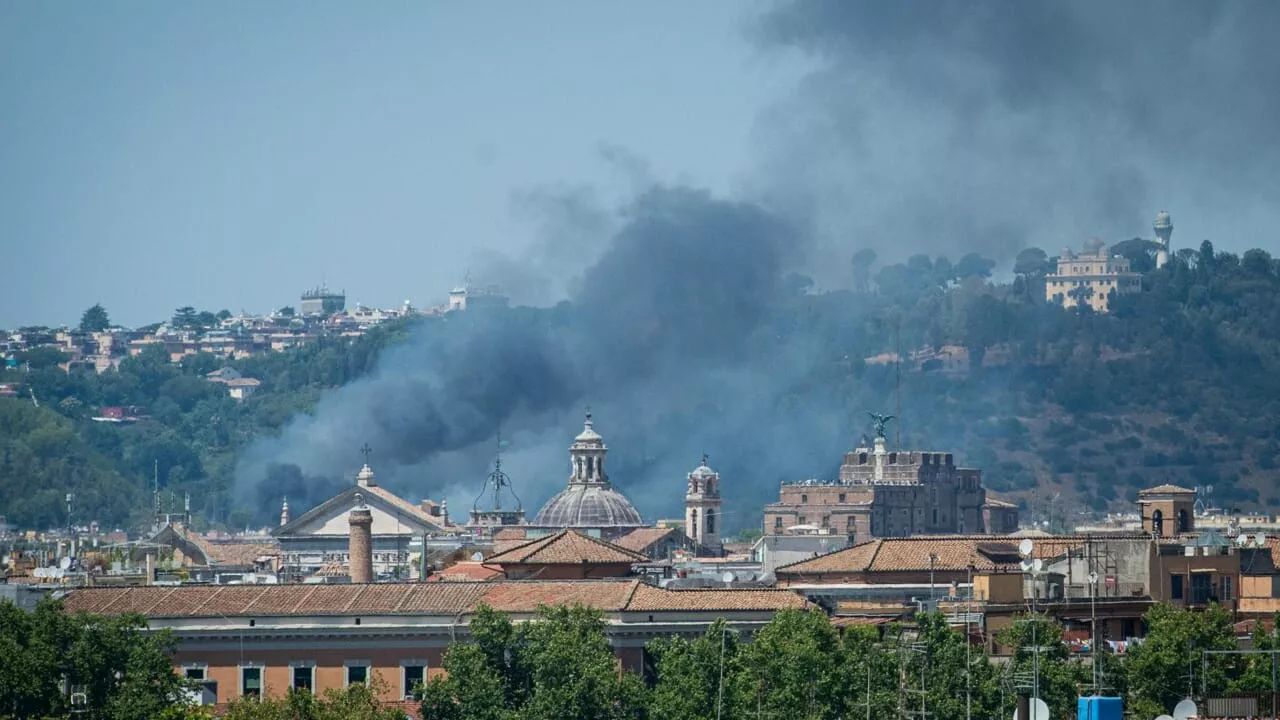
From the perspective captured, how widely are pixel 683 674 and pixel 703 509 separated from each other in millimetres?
95088

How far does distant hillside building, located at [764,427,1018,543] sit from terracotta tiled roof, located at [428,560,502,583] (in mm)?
74203

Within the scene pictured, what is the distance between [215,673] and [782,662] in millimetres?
13754

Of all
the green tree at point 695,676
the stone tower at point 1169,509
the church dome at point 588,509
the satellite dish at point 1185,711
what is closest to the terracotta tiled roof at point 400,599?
the green tree at point 695,676

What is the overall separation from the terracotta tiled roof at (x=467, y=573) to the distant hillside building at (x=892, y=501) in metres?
74.2

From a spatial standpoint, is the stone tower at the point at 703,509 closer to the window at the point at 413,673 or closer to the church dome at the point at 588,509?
the church dome at the point at 588,509

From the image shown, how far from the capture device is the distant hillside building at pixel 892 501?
18350cm

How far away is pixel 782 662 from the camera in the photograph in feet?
229

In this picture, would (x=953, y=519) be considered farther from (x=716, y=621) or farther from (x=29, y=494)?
(x=716, y=621)

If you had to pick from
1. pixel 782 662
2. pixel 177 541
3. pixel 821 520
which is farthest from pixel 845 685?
pixel 821 520

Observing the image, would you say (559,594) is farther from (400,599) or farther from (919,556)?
(919,556)

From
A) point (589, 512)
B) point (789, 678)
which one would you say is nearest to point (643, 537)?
point (589, 512)

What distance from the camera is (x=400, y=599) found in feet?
257

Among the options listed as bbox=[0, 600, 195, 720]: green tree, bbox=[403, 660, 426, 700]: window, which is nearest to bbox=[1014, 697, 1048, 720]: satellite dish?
bbox=[0, 600, 195, 720]: green tree

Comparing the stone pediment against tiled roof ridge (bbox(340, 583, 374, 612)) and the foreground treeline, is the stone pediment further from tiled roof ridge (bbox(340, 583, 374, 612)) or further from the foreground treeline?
the foreground treeline
